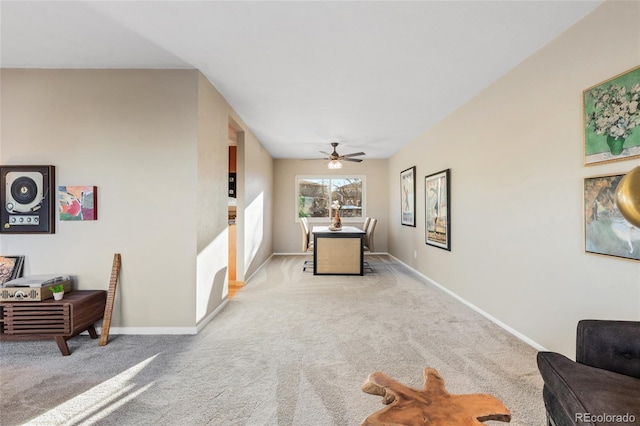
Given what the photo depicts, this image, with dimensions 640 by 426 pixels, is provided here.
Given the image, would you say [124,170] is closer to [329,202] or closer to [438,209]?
[438,209]

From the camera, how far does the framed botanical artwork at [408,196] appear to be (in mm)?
5434

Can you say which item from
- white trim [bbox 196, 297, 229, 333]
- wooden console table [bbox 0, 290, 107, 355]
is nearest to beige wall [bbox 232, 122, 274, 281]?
white trim [bbox 196, 297, 229, 333]

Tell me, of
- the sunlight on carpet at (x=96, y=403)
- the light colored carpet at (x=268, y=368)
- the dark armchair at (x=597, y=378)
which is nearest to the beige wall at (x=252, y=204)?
the light colored carpet at (x=268, y=368)

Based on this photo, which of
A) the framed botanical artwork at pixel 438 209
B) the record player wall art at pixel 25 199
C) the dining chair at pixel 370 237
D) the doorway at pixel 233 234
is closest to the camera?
the record player wall art at pixel 25 199

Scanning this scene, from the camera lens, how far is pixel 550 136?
2.29m

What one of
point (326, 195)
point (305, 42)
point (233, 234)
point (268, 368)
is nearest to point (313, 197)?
point (326, 195)

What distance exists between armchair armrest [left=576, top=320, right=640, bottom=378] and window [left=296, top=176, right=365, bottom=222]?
637cm

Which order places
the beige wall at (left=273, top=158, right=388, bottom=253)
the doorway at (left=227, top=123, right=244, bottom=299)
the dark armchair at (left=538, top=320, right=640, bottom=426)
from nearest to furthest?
1. the dark armchair at (left=538, top=320, right=640, bottom=426)
2. the doorway at (left=227, top=123, right=244, bottom=299)
3. the beige wall at (left=273, top=158, right=388, bottom=253)

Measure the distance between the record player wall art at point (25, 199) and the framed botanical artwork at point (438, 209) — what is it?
4.54m

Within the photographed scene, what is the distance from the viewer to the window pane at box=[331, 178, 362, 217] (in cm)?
764

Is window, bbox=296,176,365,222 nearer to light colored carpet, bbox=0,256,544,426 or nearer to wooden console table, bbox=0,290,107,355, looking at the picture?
light colored carpet, bbox=0,256,544,426

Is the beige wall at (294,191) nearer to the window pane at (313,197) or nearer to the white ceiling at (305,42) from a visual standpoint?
the window pane at (313,197)

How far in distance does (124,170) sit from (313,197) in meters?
5.14

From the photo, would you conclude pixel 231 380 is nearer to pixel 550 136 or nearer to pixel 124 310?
pixel 124 310
